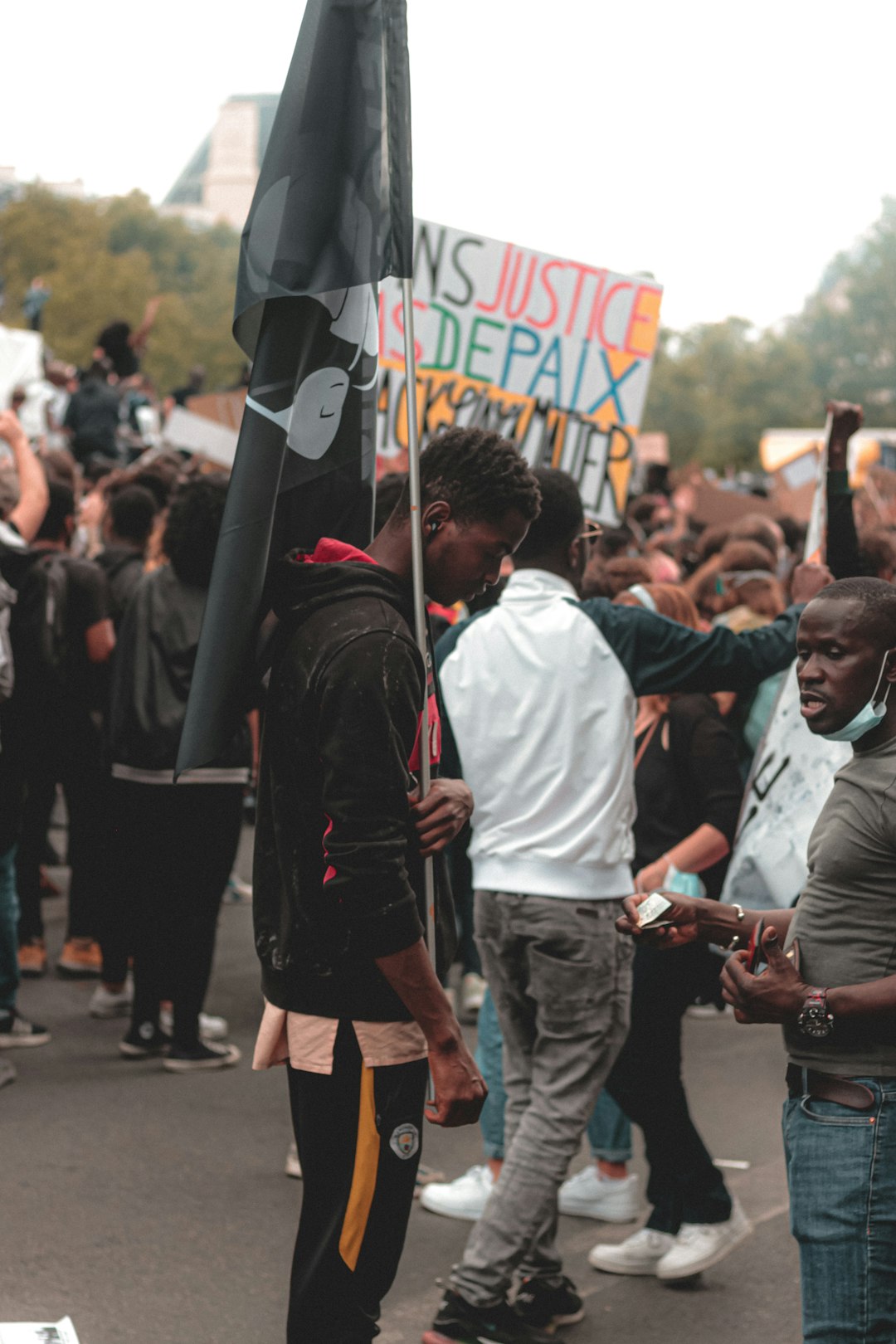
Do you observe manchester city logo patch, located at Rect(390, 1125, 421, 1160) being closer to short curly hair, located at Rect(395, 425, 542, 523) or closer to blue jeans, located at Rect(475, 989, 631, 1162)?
short curly hair, located at Rect(395, 425, 542, 523)

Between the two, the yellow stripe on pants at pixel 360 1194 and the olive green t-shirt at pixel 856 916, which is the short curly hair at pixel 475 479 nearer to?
the olive green t-shirt at pixel 856 916

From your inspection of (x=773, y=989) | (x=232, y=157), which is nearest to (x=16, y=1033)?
(x=773, y=989)

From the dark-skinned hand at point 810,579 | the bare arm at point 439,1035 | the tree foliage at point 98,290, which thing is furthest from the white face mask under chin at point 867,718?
the tree foliage at point 98,290

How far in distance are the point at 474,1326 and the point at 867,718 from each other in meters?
2.04

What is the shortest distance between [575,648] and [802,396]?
3716 inches

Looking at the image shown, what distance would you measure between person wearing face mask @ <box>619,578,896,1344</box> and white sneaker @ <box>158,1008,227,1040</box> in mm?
4090

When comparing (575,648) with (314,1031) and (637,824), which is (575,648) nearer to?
(637,824)

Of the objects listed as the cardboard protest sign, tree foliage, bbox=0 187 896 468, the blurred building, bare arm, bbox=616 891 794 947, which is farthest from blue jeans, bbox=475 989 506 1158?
the blurred building

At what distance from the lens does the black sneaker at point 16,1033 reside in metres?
6.52

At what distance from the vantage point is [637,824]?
5.03m

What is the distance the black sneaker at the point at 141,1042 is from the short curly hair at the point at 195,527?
5.78 feet

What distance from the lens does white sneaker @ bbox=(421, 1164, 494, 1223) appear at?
201 inches

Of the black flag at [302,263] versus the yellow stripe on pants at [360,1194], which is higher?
the black flag at [302,263]

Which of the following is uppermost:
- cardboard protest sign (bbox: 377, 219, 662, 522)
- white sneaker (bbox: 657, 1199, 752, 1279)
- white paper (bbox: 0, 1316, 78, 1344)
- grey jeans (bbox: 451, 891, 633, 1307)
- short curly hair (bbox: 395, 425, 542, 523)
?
cardboard protest sign (bbox: 377, 219, 662, 522)
